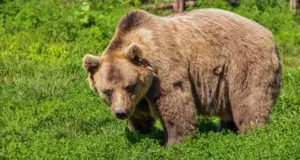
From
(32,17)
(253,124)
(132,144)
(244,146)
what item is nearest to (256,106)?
(253,124)

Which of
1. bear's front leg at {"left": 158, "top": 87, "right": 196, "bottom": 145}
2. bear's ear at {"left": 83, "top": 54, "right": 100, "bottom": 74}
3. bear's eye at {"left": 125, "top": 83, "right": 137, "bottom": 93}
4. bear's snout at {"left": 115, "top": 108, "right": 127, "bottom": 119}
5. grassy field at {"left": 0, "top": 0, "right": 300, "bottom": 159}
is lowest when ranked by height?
grassy field at {"left": 0, "top": 0, "right": 300, "bottom": 159}

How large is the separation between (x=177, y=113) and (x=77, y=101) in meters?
2.32

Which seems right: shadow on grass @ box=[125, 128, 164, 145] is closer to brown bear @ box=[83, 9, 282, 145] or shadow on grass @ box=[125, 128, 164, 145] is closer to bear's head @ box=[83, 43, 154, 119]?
brown bear @ box=[83, 9, 282, 145]

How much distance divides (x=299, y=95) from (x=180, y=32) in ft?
8.45

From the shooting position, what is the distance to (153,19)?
812 cm

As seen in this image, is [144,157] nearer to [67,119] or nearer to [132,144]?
[132,144]

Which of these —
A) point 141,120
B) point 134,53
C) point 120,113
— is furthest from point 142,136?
point 134,53

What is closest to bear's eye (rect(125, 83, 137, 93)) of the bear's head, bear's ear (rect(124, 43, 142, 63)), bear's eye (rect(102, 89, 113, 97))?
the bear's head

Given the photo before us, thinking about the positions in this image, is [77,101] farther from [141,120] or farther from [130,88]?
[130,88]

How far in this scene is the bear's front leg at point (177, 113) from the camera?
26.0ft

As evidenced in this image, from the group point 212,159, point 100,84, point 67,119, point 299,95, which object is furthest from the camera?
point 299,95

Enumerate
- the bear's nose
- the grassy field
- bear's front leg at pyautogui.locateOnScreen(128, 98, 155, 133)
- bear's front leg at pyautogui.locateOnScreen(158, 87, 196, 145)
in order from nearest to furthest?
the bear's nose → the grassy field → bear's front leg at pyautogui.locateOnScreen(158, 87, 196, 145) → bear's front leg at pyautogui.locateOnScreen(128, 98, 155, 133)

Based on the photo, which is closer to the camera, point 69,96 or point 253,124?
point 253,124

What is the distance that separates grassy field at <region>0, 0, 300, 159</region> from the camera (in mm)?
7695
